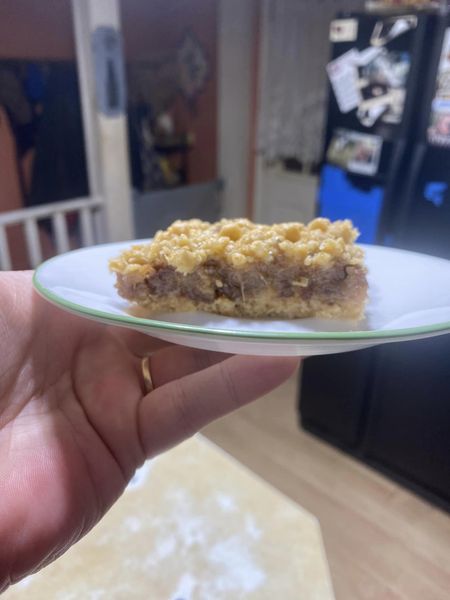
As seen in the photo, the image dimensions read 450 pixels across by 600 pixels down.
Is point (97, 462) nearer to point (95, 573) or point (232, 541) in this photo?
point (95, 573)

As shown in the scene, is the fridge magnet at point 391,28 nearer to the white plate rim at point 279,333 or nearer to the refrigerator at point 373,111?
the refrigerator at point 373,111

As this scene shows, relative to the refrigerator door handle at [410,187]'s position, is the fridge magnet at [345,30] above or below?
above

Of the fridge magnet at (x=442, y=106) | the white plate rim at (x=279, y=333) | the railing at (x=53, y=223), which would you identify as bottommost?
the railing at (x=53, y=223)

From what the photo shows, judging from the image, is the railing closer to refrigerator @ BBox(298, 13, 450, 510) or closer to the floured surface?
refrigerator @ BBox(298, 13, 450, 510)

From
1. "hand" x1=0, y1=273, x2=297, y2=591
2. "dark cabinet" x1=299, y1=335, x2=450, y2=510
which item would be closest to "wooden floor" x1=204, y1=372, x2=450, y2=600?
"dark cabinet" x1=299, y1=335, x2=450, y2=510

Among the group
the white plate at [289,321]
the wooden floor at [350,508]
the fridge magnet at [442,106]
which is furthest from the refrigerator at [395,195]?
the white plate at [289,321]

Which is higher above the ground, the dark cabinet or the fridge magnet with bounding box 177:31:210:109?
the fridge magnet with bounding box 177:31:210:109

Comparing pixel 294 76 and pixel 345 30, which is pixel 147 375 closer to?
pixel 345 30
